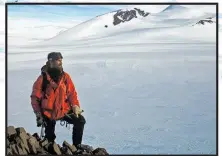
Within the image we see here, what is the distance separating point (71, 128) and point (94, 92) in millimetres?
398

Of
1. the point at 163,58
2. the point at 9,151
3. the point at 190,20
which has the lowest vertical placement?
the point at 9,151

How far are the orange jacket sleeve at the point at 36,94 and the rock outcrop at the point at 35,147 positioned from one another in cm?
23

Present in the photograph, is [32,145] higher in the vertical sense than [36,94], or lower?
lower

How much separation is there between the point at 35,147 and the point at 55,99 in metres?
0.47

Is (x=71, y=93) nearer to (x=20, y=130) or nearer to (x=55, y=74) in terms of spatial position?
(x=55, y=74)

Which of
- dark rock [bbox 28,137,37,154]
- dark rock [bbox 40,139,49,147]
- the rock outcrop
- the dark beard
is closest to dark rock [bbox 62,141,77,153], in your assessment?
the rock outcrop

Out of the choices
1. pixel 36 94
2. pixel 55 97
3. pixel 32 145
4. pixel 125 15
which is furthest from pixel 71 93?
pixel 125 15

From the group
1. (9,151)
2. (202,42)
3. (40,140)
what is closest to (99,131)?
(40,140)

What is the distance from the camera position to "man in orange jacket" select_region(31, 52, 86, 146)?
421 centimetres

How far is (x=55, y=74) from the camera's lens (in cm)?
421

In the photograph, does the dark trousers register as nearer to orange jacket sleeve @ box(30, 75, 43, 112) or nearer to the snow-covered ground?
the snow-covered ground

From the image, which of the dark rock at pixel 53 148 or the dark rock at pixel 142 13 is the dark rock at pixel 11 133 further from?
the dark rock at pixel 142 13

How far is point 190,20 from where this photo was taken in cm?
425

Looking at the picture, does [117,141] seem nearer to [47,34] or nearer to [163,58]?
[163,58]
